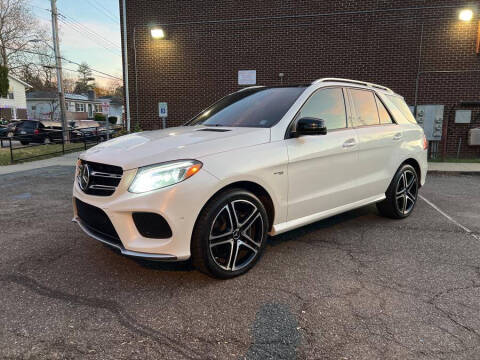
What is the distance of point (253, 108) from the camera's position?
13.3 feet

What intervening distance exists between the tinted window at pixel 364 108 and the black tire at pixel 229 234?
74.8 inches

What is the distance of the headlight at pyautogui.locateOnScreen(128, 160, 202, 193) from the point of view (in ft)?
9.27

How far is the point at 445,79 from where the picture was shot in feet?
38.6

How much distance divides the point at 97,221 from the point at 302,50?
35.2 feet

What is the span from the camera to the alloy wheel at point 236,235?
3.09 m

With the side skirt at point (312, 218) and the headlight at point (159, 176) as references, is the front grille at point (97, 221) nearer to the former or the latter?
the headlight at point (159, 176)

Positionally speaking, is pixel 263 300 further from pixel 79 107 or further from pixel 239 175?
pixel 79 107

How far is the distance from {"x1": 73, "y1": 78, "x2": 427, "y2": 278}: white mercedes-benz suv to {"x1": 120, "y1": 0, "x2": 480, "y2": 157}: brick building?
805 cm

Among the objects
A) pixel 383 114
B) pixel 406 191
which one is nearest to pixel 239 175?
pixel 383 114

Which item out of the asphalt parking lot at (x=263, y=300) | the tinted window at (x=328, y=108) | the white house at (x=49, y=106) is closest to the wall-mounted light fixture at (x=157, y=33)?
the asphalt parking lot at (x=263, y=300)

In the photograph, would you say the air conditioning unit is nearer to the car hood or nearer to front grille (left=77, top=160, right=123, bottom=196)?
the car hood

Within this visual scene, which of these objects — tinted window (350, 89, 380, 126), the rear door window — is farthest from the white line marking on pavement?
the rear door window

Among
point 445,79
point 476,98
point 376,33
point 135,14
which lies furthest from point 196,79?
point 476,98

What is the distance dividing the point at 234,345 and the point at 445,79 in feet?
40.1
